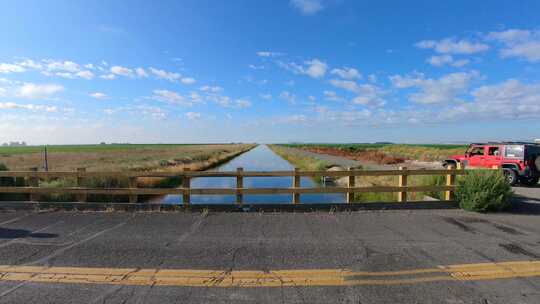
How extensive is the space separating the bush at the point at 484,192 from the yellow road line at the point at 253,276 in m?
3.83

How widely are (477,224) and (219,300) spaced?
6201 millimetres

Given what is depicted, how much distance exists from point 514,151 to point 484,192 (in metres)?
9.20

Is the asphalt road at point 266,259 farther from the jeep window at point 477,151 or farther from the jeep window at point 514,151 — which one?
Result: the jeep window at point 477,151

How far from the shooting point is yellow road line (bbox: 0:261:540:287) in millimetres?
3713

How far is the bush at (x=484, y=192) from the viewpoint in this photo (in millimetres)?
7590

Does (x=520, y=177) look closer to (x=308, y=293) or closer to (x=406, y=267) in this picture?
(x=406, y=267)

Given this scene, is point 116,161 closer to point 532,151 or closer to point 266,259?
point 266,259

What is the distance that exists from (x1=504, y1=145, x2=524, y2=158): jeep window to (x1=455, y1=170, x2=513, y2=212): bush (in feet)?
25.9

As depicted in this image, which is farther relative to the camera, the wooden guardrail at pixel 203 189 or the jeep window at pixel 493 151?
the jeep window at pixel 493 151

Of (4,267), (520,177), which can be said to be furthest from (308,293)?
(520,177)

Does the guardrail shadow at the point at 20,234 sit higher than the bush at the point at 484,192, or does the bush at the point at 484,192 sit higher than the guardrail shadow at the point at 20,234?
the bush at the point at 484,192

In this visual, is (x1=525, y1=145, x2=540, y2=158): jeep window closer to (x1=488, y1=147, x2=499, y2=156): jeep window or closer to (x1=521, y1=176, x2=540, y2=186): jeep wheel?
(x1=521, y1=176, x2=540, y2=186): jeep wheel

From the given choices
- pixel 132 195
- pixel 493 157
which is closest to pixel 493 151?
pixel 493 157

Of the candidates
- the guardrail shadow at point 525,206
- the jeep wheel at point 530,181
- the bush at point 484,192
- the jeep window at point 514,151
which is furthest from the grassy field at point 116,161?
the jeep wheel at point 530,181
